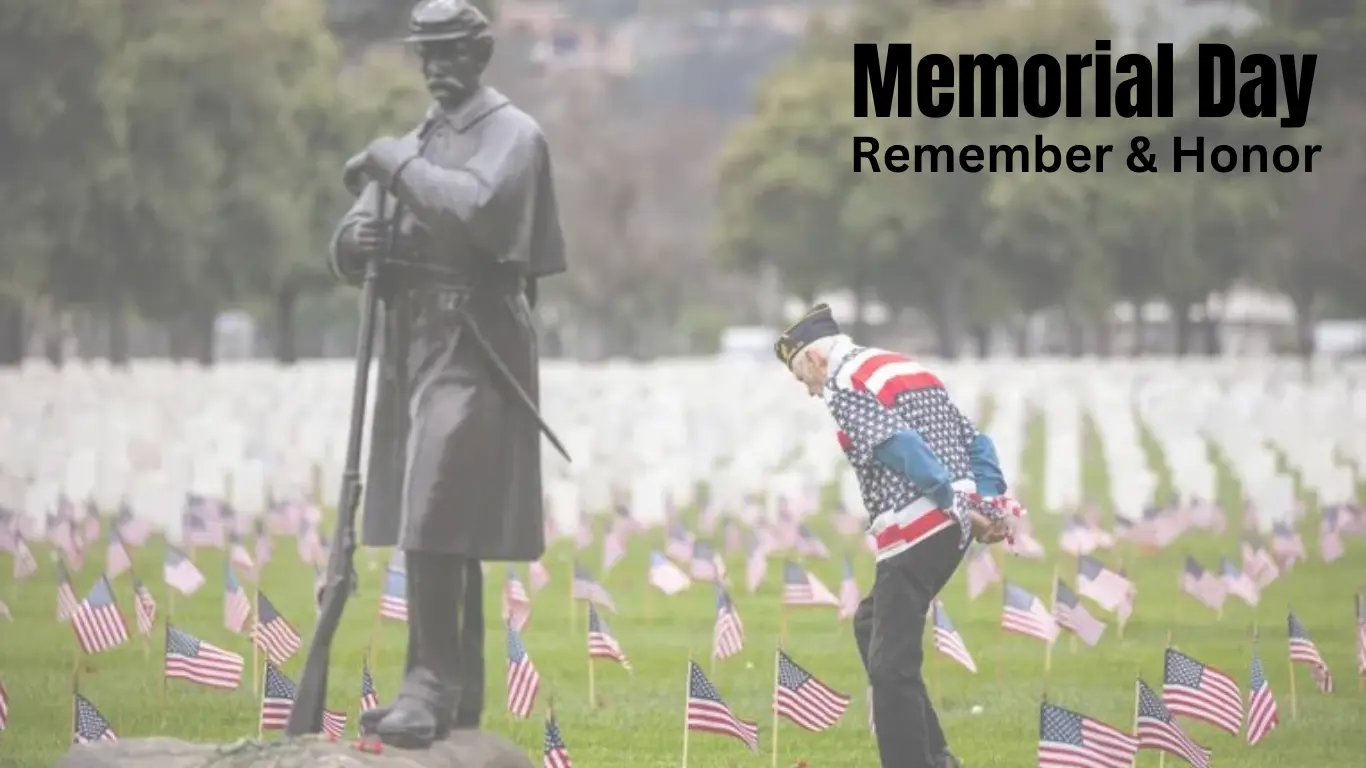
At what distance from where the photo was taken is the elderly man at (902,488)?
35.8 ft

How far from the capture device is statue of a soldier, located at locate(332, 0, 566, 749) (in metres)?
10.2

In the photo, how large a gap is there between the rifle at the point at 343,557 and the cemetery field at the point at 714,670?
3.28 meters

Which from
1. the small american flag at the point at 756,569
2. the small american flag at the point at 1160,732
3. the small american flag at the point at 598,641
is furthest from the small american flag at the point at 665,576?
the small american flag at the point at 1160,732

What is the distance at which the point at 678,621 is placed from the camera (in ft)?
66.9

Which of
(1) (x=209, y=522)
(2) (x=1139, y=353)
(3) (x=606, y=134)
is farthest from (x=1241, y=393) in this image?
(3) (x=606, y=134)

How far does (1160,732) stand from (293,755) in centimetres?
414

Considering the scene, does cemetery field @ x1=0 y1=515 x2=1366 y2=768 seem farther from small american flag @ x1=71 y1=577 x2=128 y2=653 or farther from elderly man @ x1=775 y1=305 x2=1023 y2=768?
elderly man @ x1=775 y1=305 x2=1023 y2=768

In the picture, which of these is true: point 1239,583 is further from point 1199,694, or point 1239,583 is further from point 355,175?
point 355,175

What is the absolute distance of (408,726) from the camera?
10.1 meters

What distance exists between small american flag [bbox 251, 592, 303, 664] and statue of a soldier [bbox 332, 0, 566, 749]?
12.8 feet

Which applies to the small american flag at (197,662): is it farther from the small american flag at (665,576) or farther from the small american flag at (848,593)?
the small american flag at (665,576)

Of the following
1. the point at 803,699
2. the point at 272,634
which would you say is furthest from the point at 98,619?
the point at 803,699

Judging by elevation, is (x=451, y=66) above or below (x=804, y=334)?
above

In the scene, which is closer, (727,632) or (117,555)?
(727,632)
